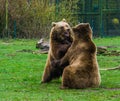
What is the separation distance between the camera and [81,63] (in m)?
10.1

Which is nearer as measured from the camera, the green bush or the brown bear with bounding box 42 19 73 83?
the brown bear with bounding box 42 19 73 83

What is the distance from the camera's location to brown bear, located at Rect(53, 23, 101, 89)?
10047 mm

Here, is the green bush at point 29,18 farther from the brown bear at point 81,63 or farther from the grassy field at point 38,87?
the brown bear at point 81,63

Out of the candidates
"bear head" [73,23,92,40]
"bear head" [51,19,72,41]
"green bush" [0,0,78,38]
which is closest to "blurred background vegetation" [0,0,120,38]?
"green bush" [0,0,78,38]

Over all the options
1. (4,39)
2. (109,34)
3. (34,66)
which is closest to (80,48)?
(34,66)

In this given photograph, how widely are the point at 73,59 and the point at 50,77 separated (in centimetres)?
108

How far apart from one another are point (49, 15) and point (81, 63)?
2218 cm

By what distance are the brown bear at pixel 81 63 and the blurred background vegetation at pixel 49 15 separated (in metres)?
20.8

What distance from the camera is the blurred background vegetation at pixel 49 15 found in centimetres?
3162

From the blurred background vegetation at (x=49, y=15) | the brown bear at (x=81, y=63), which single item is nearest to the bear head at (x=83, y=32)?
the brown bear at (x=81, y=63)

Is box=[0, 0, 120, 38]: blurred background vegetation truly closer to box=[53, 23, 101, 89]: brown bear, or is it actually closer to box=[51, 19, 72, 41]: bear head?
box=[51, 19, 72, 41]: bear head

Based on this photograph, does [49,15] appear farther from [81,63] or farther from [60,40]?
[81,63]

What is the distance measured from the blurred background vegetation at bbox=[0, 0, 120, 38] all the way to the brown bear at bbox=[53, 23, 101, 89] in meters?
20.8

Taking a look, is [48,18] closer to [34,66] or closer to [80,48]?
[34,66]
